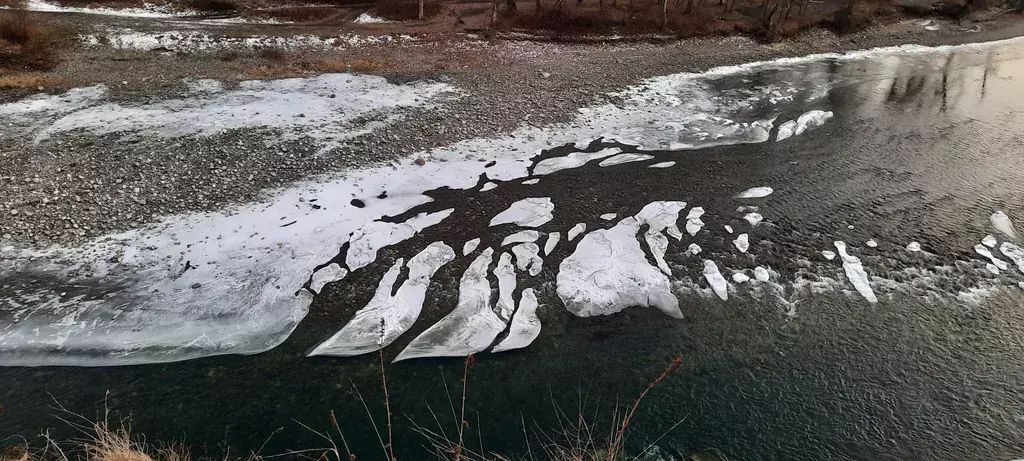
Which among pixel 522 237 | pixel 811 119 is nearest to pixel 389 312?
pixel 522 237

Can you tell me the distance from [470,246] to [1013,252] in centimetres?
1047

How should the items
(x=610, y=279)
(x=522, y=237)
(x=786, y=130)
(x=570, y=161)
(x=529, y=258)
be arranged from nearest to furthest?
(x=610, y=279)
(x=529, y=258)
(x=522, y=237)
(x=570, y=161)
(x=786, y=130)

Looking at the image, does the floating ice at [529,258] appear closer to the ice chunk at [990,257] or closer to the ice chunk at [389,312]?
the ice chunk at [389,312]

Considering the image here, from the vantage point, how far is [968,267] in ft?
33.2

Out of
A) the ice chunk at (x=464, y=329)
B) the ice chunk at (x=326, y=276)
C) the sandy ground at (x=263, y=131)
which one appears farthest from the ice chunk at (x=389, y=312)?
the sandy ground at (x=263, y=131)

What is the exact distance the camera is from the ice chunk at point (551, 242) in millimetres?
10906

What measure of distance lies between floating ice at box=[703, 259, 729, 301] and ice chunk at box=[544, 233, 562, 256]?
2.90 m

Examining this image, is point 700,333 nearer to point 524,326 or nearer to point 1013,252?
point 524,326

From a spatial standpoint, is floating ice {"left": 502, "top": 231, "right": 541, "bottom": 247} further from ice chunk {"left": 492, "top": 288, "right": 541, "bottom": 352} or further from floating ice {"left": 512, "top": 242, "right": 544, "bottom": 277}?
ice chunk {"left": 492, "top": 288, "right": 541, "bottom": 352}

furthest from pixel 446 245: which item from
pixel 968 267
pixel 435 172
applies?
pixel 968 267

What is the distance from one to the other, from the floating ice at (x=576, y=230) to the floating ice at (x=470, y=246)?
6.13 ft

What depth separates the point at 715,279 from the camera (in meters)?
10.0

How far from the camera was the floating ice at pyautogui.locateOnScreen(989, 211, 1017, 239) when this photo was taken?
11.1 m

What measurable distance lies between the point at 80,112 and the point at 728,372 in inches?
671
